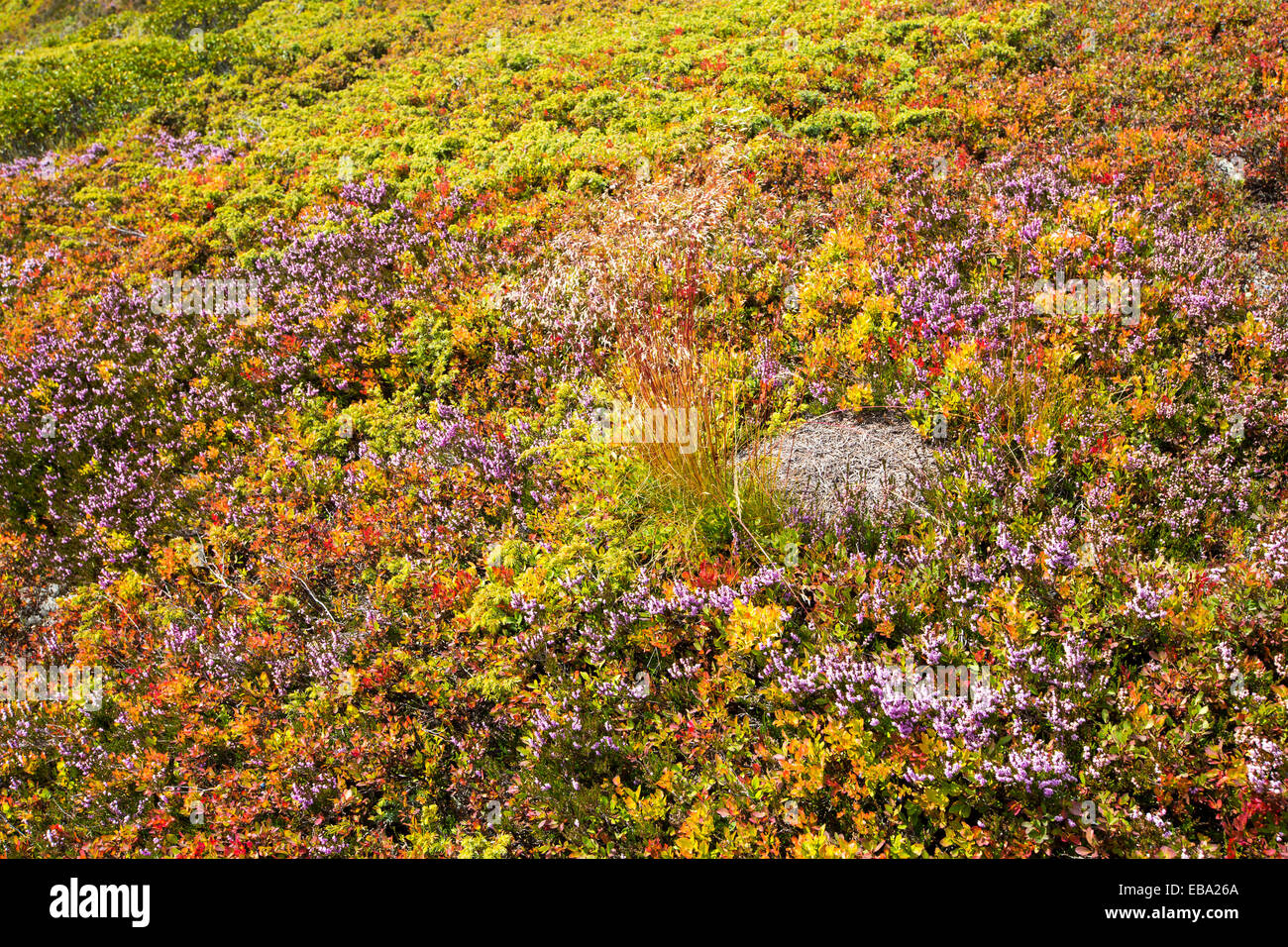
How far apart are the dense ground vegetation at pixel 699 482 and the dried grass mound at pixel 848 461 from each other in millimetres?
141

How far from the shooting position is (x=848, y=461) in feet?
16.1

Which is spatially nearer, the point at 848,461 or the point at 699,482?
the point at 699,482

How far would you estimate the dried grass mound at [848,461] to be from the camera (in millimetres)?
4605

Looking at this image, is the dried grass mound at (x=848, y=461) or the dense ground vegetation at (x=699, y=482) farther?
the dried grass mound at (x=848, y=461)

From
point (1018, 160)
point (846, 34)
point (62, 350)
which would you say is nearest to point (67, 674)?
point (62, 350)

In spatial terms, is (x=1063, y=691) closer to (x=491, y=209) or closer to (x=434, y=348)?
(x=434, y=348)

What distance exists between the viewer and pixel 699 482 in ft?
15.0

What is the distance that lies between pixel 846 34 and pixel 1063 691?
11073 mm

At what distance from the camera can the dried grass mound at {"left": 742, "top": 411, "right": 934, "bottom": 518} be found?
181 inches

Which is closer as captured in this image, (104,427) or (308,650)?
(308,650)

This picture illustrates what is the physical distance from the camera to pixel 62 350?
860cm

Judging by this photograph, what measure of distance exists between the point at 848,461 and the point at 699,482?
112cm

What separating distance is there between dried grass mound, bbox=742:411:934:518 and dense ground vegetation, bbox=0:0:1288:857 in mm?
141

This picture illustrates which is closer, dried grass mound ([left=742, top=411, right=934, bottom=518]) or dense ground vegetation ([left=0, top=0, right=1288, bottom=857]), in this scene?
dense ground vegetation ([left=0, top=0, right=1288, bottom=857])
